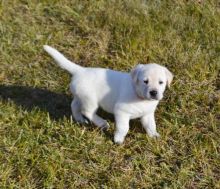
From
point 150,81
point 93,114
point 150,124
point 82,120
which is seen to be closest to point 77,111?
point 82,120

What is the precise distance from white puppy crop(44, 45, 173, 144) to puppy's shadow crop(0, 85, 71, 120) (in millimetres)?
295

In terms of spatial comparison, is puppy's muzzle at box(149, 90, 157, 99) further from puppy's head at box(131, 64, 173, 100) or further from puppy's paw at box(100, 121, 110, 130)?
puppy's paw at box(100, 121, 110, 130)

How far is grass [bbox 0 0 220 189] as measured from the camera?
425 cm

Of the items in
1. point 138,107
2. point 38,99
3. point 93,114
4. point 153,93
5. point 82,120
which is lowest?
point 38,99

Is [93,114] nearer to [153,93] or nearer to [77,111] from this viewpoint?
[77,111]

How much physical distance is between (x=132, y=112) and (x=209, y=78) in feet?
3.93

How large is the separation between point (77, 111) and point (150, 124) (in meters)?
0.62

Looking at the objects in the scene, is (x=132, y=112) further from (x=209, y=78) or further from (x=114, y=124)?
(x=209, y=78)

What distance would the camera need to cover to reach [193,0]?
6242mm

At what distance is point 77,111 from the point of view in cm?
474

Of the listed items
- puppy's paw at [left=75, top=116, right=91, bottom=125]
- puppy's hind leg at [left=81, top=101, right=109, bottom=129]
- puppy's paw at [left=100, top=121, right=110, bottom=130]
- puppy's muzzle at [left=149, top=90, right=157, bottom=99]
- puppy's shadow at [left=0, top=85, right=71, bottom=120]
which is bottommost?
puppy's shadow at [left=0, top=85, right=71, bottom=120]

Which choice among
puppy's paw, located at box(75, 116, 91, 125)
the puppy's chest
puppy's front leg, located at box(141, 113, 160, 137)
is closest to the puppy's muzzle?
the puppy's chest

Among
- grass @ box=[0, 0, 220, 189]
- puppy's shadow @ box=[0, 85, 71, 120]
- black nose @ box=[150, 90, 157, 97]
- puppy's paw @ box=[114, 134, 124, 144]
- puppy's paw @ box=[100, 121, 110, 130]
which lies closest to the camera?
black nose @ box=[150, 90, 157, 97]

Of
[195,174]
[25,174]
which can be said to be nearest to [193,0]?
[195,174]
